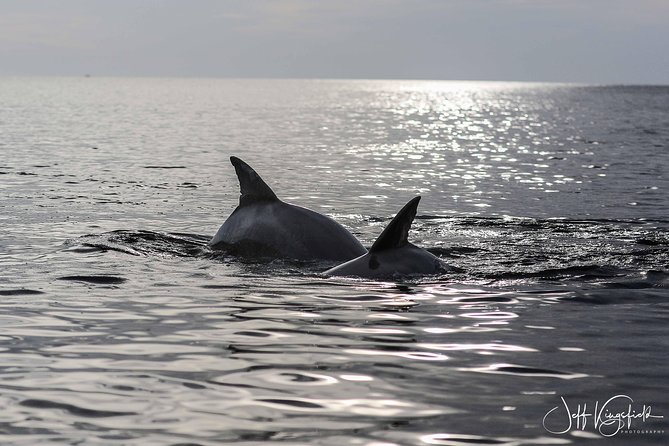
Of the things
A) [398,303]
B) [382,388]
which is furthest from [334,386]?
[398,303]

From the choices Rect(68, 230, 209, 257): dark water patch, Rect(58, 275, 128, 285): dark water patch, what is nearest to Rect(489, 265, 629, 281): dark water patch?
Rect(68, 230, 209, 257): dark water patch

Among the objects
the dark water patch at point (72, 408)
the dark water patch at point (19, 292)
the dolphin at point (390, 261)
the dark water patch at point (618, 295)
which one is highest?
the dolphin at point (390, 261)

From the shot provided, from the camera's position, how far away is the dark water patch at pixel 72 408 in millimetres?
7800

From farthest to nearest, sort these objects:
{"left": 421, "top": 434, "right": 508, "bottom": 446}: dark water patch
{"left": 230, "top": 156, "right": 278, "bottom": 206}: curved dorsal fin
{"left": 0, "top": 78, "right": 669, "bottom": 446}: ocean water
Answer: {"left": 230, "top": 156, "right": 278, "bottom": 206}: curved dorsal fin < {"left": 0, "top": 78, "right": 669, "bottom": 446}: ocean water < {"left": 421, "top": 434, "right": 508, "bottom": 446}: dark water patch

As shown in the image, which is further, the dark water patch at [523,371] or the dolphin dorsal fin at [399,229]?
the dolphin dorsal fin at [399,229]

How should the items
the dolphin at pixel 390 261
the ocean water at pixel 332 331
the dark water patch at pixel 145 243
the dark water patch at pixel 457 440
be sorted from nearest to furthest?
the dark water patch at pixel 457 440
the ocean water at pixel 332 331
the dolphin at pixel 390 261
the dark water patch at pixel 145 243

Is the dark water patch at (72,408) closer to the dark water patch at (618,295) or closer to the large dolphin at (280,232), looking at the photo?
the large dolphin at (280,232)

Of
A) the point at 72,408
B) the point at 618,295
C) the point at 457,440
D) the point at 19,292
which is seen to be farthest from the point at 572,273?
the point at 72,408

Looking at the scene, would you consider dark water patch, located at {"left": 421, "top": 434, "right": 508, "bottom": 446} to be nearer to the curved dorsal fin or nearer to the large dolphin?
the large dolphin

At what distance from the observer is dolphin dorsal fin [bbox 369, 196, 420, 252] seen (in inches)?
501

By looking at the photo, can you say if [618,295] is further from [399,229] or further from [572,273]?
[399,229]

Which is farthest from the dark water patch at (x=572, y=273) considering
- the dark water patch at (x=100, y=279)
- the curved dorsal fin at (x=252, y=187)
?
the dark water patch at (x=100, y=279)

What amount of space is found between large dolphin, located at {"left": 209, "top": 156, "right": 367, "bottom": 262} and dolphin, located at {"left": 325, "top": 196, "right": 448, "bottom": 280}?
0.64m

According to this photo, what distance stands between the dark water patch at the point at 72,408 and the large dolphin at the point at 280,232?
6.52 meters
